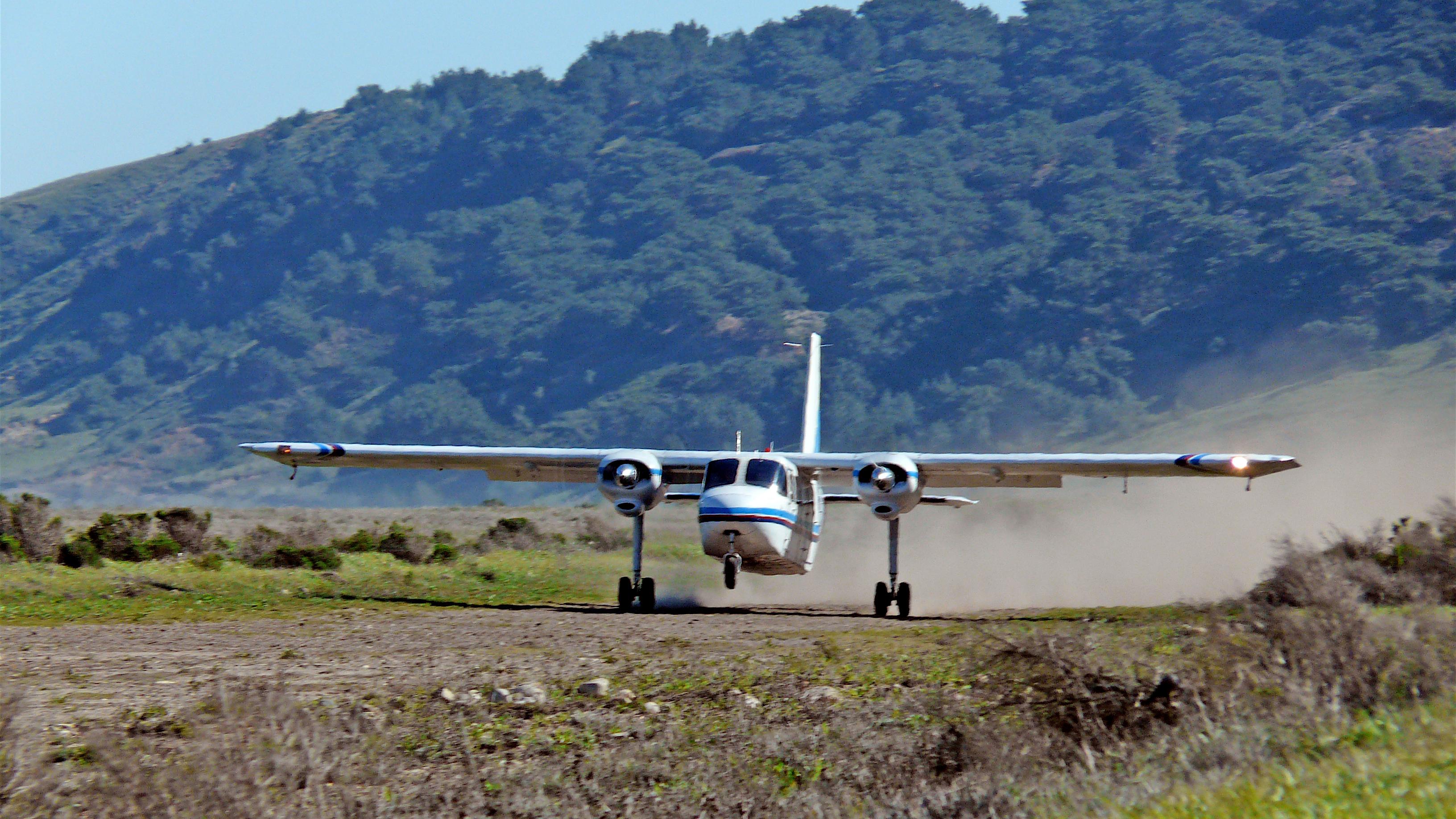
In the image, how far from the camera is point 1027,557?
39.3 meters

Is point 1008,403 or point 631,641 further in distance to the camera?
point 1008,403

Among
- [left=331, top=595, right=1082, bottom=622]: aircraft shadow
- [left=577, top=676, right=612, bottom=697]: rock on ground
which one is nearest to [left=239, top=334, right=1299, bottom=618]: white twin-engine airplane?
[left=331, top=595, right=1082, bottom=622]: aircraft shadow

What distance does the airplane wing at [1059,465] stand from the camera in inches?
1032

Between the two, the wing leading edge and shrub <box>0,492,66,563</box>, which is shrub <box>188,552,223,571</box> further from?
shrub <box>0,492,66,563</box>

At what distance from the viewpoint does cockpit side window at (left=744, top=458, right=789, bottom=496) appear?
2561 centimetres

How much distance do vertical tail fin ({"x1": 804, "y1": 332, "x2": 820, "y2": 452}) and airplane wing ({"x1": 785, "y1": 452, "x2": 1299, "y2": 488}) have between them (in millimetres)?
4094

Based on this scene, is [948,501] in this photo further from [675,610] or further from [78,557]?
[78,557]

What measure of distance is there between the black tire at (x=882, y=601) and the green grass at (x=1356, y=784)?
58.7 feet

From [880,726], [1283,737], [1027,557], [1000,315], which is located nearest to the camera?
[1283,737]

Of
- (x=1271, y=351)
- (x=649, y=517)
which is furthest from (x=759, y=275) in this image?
(x=649, y=517)

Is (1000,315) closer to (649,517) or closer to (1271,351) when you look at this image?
(1271,351)

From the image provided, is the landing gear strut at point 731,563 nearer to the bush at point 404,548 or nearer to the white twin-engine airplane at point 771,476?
the white twin-engine airplane at point 771,476

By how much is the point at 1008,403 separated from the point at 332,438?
77.5m

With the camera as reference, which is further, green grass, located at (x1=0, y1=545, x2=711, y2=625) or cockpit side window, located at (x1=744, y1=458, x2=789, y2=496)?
cockpit side window, located at (x1=744, y1=458, x2=789, y2=496)
